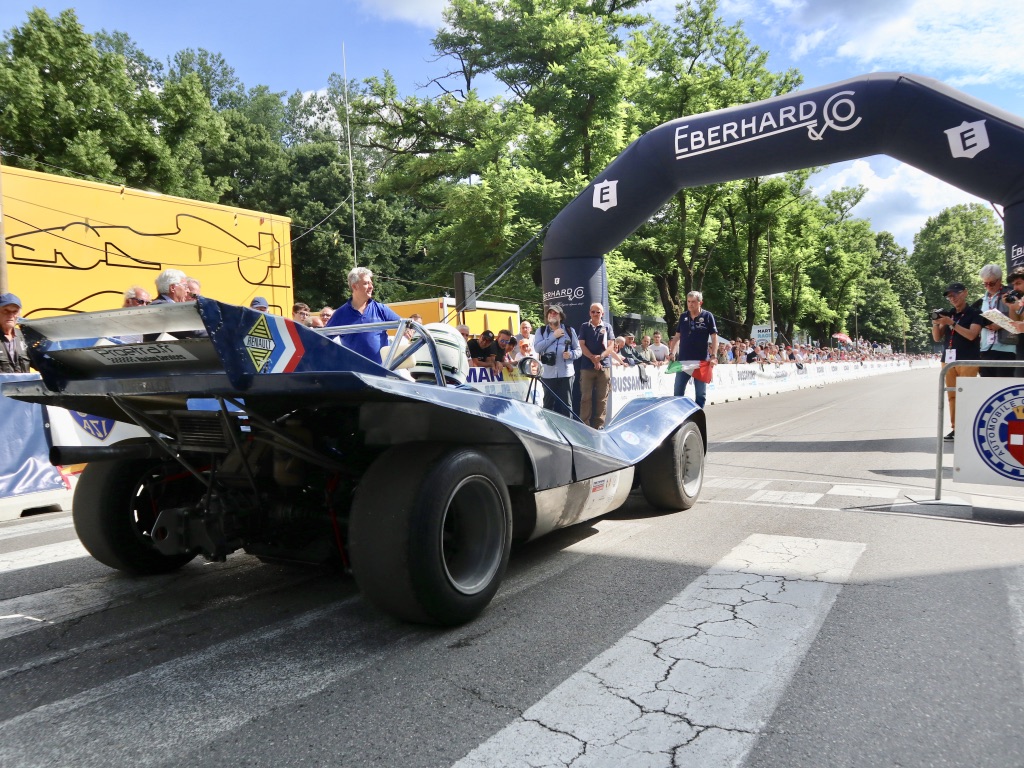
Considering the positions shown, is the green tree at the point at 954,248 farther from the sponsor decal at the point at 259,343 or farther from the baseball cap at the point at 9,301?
the sponsor decal at the point at 259,343

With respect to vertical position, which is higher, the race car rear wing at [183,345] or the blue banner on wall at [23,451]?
the race car rear wing at [183,345]

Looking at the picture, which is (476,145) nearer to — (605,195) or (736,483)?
(605,195)

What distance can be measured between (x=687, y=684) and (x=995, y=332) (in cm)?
710

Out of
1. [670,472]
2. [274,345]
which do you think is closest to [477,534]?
[274,345]

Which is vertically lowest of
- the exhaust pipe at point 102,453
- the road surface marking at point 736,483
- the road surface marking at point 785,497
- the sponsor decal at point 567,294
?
the road surface marking at point 736,483

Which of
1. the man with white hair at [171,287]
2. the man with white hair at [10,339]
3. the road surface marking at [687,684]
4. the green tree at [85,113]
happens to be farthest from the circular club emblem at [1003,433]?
the green tree at [85,113]

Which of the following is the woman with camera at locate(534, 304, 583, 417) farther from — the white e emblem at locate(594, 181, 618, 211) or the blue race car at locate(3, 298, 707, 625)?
the blue race car at locate(3, 298, 707, 625)

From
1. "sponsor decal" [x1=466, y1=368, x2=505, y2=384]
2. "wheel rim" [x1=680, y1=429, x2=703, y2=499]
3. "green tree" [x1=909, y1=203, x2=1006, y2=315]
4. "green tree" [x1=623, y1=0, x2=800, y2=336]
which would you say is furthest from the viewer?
"green tree" [x1=909, y1=203, x2=1006, y2=315]

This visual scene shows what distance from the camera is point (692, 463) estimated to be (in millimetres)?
5492

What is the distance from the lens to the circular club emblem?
5.42m

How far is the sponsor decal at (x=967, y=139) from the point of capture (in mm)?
8422

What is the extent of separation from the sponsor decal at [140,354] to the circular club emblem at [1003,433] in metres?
5.81

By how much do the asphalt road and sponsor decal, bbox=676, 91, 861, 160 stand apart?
21.5 feet

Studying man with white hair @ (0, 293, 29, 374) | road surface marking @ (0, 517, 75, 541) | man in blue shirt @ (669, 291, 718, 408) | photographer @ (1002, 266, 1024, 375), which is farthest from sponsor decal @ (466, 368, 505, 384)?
photographer @ (1002, 266, 1024, 375)
